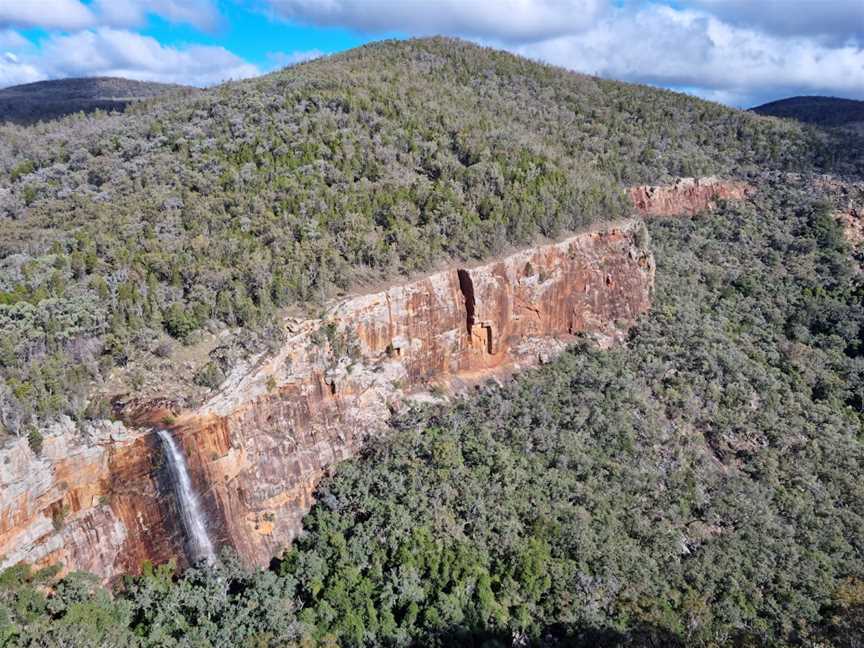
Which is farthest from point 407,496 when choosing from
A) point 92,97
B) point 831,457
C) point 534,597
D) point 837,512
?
point 92,97

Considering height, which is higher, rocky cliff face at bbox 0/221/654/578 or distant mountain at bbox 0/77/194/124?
distant mountain at bbox 0/77/194/124

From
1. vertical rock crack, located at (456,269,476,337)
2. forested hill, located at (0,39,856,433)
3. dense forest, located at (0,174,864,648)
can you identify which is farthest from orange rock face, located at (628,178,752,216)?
vertical rock crack, located at (456,269,476,337)


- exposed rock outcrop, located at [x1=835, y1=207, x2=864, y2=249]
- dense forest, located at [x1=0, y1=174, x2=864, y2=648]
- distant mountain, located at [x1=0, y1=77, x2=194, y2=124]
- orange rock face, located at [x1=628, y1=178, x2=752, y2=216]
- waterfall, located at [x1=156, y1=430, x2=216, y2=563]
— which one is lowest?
dense forest, located at [x1=0, y1=174, x2=864, y2=648]

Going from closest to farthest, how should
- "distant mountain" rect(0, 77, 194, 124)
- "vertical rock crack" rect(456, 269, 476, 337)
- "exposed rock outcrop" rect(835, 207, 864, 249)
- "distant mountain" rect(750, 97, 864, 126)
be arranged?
"vertical rock crack" rect(456, 269, 476, 337)
"exposed rock outcrop" rect(835, 207, 864, 249)
"distant mountain" rect(0, 77, 194, 124)
"distant mountain" rect(750, 97, 864, 126)

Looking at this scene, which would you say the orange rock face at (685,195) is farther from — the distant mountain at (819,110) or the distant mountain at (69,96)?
the distant mountain at (69,96)

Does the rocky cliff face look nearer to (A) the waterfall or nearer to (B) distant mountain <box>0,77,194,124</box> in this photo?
(A) the waterfall

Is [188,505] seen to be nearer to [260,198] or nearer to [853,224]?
[260,198]

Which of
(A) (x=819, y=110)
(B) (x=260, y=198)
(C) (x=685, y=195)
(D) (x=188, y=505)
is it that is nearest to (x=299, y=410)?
(D) (x=188, y=505)
